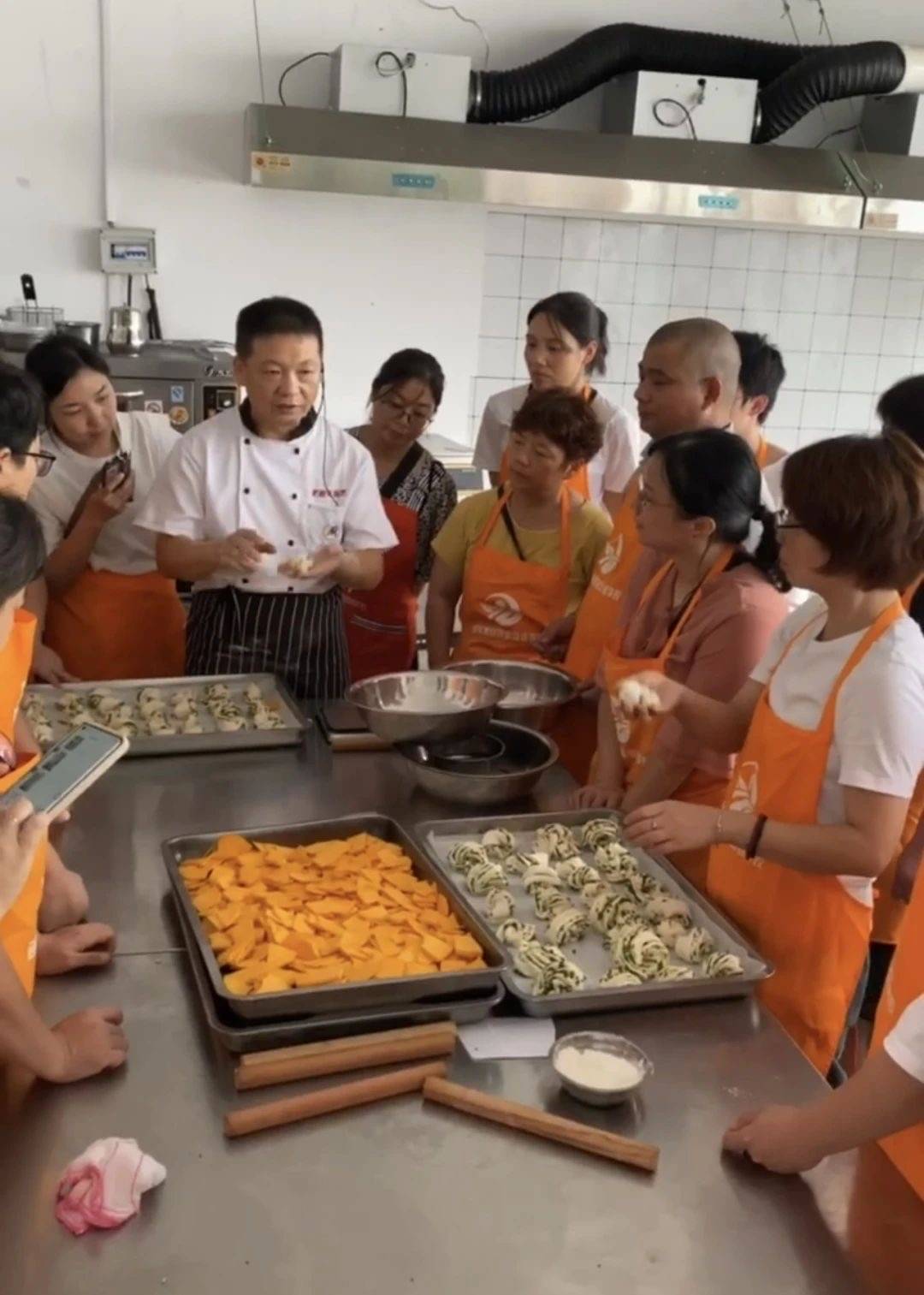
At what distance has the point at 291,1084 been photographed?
4.05 feet

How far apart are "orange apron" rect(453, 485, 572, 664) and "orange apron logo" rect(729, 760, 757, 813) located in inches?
35.1

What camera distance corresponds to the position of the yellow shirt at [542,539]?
2605 mm

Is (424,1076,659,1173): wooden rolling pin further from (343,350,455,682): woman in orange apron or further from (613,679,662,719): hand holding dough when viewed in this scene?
(343,350,455,682): woman in orange apron

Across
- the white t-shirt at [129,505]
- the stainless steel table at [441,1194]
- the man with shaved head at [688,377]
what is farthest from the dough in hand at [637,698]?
the white t-shirt at [129,505]

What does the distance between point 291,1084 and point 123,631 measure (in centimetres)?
159

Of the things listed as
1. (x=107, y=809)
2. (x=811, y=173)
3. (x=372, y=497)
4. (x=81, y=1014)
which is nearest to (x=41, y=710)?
(x=107, y=809)

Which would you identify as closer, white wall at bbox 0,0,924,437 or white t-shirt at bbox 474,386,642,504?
white t-shirt at bbox 474,386,642,504

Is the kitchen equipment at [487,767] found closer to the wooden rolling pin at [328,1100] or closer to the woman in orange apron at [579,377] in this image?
the wooden rolling pin at [328,1100]

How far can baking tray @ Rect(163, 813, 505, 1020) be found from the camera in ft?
4.16

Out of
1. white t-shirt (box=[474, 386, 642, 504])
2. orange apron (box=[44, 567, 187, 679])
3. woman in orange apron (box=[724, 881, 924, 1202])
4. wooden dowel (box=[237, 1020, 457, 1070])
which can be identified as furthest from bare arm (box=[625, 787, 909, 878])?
white t-shirt (box=[474, 386, 642, 504])

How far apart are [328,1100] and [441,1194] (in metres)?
0.15

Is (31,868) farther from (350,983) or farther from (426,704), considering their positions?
(426,704)

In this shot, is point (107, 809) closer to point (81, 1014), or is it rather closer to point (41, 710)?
point (41, 710)

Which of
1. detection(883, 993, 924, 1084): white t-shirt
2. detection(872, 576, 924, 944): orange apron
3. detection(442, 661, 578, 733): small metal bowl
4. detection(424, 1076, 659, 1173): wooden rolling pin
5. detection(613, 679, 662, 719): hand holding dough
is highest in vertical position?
detection(613, 679, 662, 719): hand holding dough
